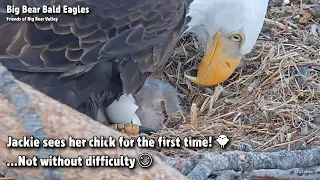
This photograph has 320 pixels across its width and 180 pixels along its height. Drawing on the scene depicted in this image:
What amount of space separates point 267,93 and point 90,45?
40.3 inches

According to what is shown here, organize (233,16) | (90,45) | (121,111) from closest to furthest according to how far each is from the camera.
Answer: (90,45) → (121,111) → (233,16)

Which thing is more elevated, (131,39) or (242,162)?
(131,39)

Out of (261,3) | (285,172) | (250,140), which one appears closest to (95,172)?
(285,172)

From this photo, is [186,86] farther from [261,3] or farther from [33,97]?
[33,97]

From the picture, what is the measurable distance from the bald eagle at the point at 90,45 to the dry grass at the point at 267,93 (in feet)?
1.14

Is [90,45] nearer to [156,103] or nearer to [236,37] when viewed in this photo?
[156,103]

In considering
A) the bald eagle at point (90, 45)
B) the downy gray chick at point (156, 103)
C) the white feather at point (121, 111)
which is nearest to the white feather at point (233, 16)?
the bald eagle at point (90, 45)

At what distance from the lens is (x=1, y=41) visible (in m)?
2.39

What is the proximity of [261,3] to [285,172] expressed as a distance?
1.07 metres

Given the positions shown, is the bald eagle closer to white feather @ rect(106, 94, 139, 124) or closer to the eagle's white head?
white feather @ rect(106, 94, 139, 124)

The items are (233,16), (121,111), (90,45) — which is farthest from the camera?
(233,16)

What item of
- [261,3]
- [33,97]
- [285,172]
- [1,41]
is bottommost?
[285,172]

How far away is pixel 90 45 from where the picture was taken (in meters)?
2.53

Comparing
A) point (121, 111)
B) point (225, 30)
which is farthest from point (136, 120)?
point (225, 30)
